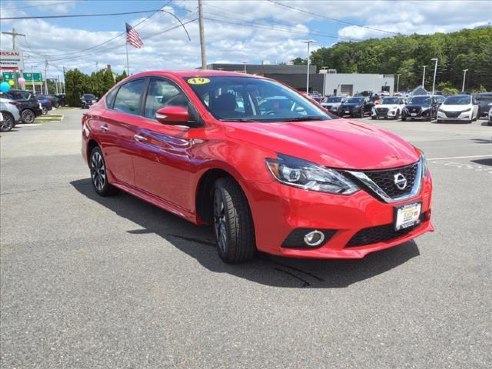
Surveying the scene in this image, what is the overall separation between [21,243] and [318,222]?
304 cm

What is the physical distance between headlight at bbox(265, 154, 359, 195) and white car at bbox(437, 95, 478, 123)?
24.8 m

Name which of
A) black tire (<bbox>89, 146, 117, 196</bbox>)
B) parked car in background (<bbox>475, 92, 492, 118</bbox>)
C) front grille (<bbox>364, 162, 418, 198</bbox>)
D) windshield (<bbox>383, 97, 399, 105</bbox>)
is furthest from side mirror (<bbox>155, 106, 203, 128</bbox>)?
windshield (<bbox>383, 97, 399, 105</bbox>)

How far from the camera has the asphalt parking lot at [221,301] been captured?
2.59m

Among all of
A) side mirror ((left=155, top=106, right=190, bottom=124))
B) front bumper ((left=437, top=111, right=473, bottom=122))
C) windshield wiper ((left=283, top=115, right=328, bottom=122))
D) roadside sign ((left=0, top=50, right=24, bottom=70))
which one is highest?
roadside sign ((left=0, top=50, right=24, bottom=70))

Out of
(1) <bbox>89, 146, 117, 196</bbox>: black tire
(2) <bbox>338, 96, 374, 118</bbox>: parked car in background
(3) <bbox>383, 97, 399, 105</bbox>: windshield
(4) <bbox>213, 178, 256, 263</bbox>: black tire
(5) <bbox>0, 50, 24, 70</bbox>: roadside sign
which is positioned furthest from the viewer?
(5) <bbox>0, 50, 24, 70</bbox>: roadside sign

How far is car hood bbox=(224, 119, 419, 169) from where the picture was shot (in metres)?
3.26

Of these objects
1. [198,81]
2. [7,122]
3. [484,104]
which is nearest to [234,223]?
[198,81]

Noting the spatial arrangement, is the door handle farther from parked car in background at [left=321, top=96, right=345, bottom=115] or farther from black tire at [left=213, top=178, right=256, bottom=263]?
parked car in background at [left=321, top=96, right=345, bottom=115]

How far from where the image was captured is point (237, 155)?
11.5 feet

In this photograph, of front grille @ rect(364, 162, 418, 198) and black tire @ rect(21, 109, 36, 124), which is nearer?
front grille @ rect(364, 162, 418, 198)

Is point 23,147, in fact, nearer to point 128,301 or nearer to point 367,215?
point 128,301

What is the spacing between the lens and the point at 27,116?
24.5 metres

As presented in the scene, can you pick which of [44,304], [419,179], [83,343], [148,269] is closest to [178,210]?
[148,269]

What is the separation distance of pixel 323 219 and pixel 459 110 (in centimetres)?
2493
